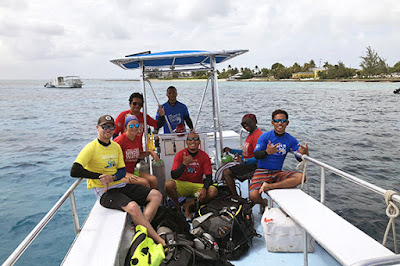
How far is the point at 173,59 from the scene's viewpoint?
5199mm

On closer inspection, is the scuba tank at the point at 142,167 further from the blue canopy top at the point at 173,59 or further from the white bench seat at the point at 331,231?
the white bench seat at the point at 331,231

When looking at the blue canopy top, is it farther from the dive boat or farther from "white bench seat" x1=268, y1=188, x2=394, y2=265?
"white bench seat" x1=268, y1=188, x2=394, y2=265

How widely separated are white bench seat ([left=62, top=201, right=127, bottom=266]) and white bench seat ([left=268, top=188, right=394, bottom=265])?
1819mm

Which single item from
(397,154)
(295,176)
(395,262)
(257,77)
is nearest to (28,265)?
(295,176)

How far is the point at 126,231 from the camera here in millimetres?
3289

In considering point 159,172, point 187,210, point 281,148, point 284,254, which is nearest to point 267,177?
point 281,148

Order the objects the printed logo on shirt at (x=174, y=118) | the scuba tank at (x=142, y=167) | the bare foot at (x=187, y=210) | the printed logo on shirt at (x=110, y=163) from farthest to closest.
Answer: the printed logo on shirt at (x=174, y=118) → the scuba tank at (x=142, y=167) → the bare foot at (x=187, y=210) → the printed logo on shirt at (x=110, y=163)

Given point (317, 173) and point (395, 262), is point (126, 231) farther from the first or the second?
point (317, 173)

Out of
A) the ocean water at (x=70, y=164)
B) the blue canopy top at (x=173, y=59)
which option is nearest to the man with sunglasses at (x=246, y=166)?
the blue canopy top at (x=173, y=59)

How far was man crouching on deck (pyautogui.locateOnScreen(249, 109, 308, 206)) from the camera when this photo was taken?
401 centimetres

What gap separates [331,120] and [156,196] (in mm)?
24710

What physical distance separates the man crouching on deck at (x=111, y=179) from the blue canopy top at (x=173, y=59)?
130cm

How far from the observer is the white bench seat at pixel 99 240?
2477mm

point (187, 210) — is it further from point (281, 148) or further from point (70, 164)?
point (70, 164)
